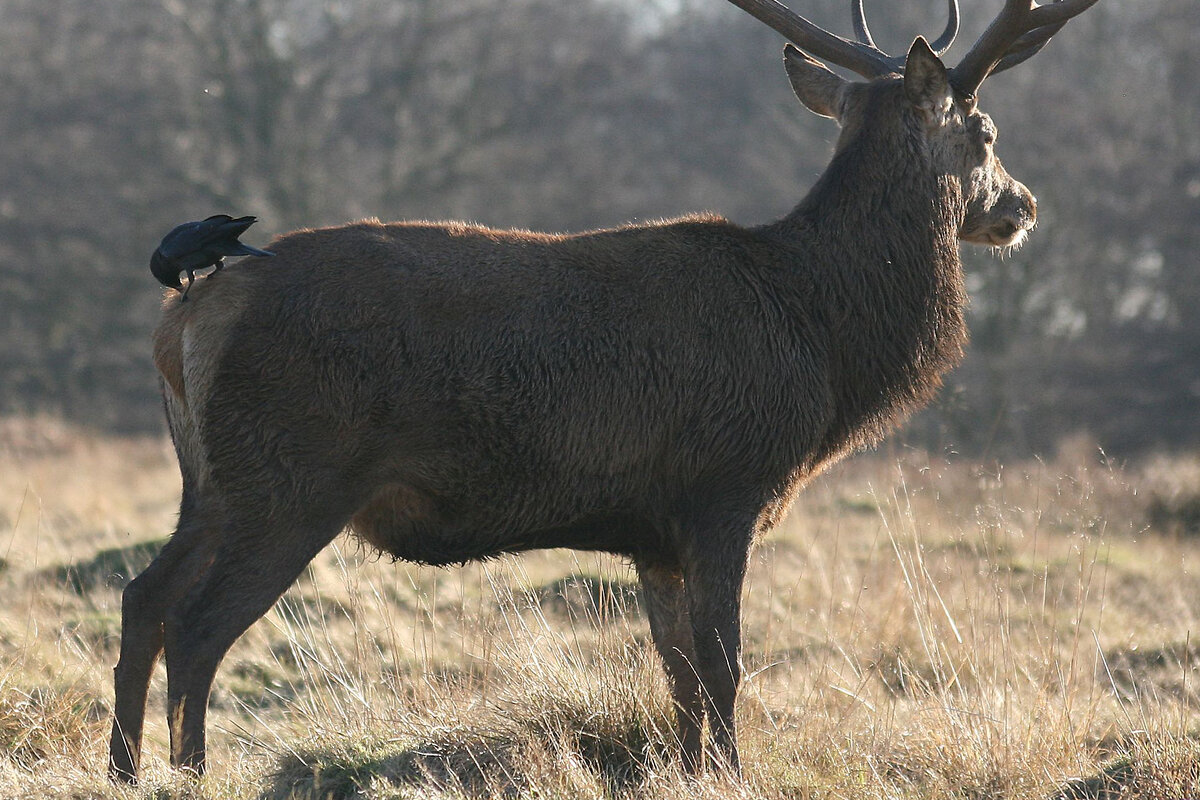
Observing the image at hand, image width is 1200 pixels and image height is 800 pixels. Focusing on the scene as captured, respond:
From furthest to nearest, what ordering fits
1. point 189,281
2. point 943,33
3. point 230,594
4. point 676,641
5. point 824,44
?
1. point 943,33
2. point 824,44
3. point 676,641
4. point 189,281
5. point 230,594

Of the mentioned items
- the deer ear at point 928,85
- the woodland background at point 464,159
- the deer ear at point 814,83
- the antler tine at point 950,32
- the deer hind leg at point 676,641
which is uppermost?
the antler tine at point 950,32

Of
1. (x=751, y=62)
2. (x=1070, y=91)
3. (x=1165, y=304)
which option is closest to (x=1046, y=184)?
(x=1070, y=91)

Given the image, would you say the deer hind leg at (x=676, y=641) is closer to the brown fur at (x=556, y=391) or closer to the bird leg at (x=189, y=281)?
the brown fur at (x=556, y=391)

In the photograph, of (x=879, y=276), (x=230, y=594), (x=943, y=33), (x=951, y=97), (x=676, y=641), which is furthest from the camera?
(x=943, y=33)

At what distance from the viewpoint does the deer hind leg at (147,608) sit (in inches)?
179

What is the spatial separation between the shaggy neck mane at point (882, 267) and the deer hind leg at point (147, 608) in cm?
235

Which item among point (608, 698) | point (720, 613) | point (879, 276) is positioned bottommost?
point (608, 698)

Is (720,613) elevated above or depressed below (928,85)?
below

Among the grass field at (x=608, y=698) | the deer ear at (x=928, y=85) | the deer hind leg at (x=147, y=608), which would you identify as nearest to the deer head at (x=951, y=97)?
the deer ear at (x=928, y=85)

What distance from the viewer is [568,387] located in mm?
4539

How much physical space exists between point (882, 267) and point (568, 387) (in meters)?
1.44

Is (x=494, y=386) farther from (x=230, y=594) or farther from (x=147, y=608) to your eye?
(x=147, y=608)

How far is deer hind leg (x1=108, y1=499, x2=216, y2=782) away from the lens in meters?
4.55

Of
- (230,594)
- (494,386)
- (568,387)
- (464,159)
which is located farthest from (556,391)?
(464,159)
